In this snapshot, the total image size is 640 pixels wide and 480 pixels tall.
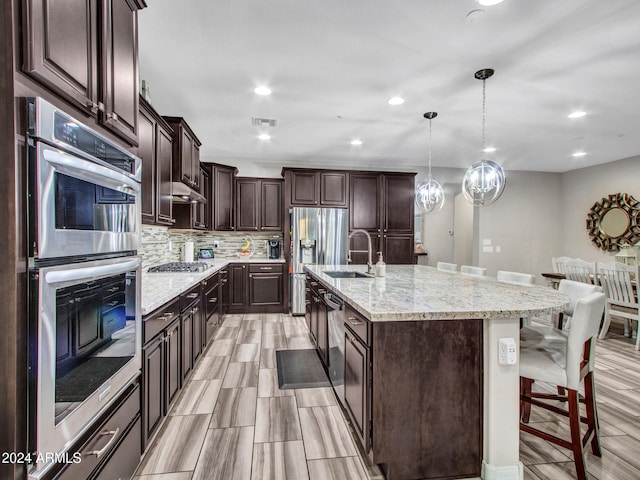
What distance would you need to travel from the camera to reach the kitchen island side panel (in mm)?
1558

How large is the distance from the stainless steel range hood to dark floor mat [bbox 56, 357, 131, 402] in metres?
2.20

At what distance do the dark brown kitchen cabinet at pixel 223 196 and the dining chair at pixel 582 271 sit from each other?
513cm

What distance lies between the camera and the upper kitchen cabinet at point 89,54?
2.93 ft

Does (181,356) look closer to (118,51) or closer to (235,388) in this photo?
(235,388)

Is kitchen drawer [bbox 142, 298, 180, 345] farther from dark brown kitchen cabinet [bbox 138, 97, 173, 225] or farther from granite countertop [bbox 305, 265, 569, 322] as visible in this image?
granite countertop [bbox 305, 265, 569, 322]

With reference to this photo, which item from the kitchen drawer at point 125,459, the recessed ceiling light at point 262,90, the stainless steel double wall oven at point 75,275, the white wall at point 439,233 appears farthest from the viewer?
the white wall at point 439,233

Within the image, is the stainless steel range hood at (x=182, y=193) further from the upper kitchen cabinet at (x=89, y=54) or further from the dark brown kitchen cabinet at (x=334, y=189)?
the dark brown kitchen cabinet at (x=334, y=189)

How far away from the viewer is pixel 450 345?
160 cm

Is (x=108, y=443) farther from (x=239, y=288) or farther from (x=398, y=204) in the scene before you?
(x=398, y=204)

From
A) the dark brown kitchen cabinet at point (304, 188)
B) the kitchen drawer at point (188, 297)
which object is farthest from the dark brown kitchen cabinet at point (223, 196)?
the kitchen drawer at point (188, 297)

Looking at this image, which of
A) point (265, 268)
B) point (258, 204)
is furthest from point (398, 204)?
point (265, 268)

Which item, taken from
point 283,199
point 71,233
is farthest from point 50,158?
point 283,199

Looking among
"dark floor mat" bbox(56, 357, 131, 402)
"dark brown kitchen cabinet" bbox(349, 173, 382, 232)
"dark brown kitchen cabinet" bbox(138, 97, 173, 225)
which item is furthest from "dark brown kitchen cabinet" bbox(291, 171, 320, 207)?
"dark floor mat" bbox(56, 357, 131, 402)

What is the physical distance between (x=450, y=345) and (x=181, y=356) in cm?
185
